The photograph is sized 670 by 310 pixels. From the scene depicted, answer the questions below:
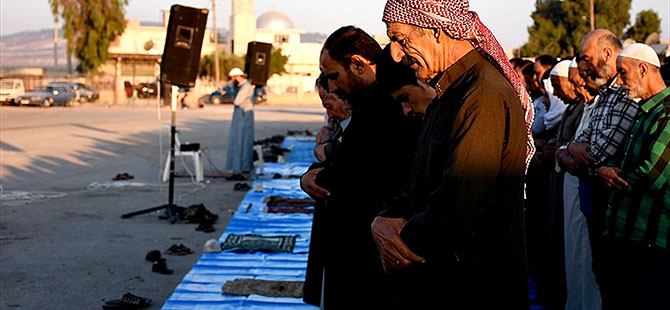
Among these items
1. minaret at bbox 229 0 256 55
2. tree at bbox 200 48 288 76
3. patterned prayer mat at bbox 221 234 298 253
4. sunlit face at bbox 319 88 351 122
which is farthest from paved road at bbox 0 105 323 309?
minaret at bbox 229 0 256 55

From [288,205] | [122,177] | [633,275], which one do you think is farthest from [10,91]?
[633,275]

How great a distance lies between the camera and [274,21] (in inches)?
3263

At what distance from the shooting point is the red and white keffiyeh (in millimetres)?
2338

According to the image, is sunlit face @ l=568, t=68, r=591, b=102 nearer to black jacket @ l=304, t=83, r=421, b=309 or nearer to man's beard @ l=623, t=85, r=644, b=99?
man's beard @ l=623, t=85, r=644, b=99

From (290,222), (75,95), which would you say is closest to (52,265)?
(290,222)

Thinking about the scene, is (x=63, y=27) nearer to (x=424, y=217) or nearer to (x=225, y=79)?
(x=225, y=79)

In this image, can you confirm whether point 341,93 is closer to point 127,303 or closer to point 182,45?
point 127,303

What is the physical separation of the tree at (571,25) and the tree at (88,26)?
1046 inches

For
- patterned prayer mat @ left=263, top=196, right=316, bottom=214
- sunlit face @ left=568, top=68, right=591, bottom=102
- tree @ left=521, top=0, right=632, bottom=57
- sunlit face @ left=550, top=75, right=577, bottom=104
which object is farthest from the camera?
tree @ left=521, top=0, right=632, bottom=57

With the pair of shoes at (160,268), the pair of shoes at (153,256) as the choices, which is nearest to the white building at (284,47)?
the pair of shoes at (153,256)

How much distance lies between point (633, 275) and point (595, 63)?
1225mm

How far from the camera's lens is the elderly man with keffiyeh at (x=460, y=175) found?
7.15 ft

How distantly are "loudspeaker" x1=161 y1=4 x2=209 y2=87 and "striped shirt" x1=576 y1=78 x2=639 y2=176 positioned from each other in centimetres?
605

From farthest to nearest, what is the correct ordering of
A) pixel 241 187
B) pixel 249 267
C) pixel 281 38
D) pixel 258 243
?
pixel 281 38 → pixel 241 187 → pixel 258 243 → pixel 249 267
